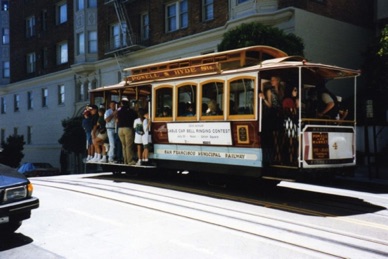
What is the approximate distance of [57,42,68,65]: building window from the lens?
1428 inches

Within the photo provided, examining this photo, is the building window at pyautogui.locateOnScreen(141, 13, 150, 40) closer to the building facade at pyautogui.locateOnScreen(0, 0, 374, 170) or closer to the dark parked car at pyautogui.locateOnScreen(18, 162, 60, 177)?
the building facade at pyautogui.locateOnScreen(0, 0, 374, 170)

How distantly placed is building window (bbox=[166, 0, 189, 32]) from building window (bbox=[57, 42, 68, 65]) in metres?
13.3

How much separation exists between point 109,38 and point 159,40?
245 inches

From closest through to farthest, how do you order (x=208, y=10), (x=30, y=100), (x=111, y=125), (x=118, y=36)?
1. (x=111, y=125)
2. (x=208, y=10)
3. (x=118, y=36)
4. (x=30, y=100)

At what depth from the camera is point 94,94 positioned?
15.0 meters

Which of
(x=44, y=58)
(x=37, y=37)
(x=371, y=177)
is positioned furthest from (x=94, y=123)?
(x=37, y=37)

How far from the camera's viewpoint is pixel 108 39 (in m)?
31.6

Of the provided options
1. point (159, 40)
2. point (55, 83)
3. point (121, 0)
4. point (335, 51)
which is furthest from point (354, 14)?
point (55, 83)

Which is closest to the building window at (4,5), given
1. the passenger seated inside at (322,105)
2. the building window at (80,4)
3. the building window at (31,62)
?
the building window at (31,62)

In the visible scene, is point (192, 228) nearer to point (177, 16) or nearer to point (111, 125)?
point (111, 125)

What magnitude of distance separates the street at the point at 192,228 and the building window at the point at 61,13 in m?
30.1

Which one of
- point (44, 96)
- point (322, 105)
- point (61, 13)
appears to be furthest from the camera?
point (44, 96)

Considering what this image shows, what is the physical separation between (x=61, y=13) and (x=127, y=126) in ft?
92.2

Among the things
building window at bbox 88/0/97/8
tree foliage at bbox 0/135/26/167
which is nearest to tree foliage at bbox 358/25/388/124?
building window at bbox 88/0/97/8
